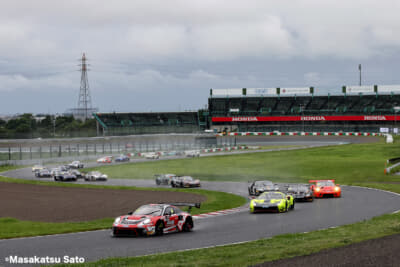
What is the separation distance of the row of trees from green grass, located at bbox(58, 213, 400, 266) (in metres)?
89.1

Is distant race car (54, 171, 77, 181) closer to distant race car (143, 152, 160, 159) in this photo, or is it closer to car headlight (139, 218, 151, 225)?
distant race car (143, 152, 160, 159)

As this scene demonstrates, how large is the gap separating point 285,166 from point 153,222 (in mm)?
54277

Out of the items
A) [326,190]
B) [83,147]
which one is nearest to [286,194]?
[326,190]

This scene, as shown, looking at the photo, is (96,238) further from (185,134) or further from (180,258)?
(185,134)

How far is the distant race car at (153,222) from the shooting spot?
62.3 ft

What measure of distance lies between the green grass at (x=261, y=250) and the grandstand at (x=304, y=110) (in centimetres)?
12125

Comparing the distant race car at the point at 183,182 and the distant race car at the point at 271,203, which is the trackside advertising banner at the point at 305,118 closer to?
the distant race car at the point at 183,182

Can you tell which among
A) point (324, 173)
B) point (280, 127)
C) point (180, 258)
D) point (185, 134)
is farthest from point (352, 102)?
point (180, 258)

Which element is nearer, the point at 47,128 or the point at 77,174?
the point at 77,174

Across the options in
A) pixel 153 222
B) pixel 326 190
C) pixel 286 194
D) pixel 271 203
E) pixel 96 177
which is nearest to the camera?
pixel 153 222

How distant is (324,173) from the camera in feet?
204

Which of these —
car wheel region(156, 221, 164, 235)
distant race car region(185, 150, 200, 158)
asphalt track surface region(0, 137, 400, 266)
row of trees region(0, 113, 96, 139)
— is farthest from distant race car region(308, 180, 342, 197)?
row of trees region(0, 113, 96, 139)

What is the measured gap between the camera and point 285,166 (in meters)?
72.1

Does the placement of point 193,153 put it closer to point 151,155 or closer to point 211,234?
point 151,155
